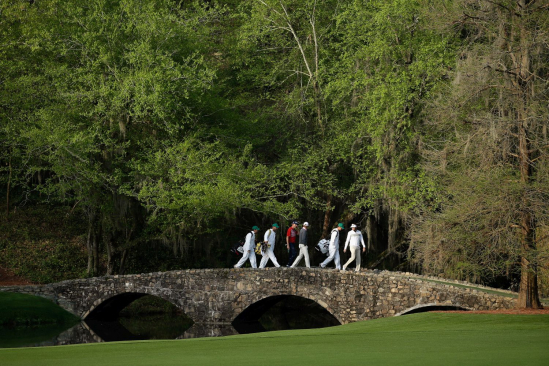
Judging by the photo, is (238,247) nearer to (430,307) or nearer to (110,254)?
(110,254)

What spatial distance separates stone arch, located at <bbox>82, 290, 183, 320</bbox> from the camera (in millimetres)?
31089

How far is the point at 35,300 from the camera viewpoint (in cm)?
3100

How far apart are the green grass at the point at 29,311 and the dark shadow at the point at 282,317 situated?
716cm

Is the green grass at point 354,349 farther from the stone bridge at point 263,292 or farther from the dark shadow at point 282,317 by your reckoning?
the dark shadow at point 282,317

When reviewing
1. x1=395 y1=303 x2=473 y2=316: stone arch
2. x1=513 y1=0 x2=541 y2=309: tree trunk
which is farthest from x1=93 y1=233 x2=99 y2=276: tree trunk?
x1=513 y1=0 x2=541 y2=309: tree trunk

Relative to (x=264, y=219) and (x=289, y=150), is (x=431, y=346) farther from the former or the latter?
(x=264, y=219)

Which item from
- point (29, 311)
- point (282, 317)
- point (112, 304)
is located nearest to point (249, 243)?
point (282, 317)

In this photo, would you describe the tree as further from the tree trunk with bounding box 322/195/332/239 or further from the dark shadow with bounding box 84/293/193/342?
the dark shadow with bounding box 84/293/193/342

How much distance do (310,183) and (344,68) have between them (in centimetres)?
510

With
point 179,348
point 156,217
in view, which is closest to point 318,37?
point 156,217

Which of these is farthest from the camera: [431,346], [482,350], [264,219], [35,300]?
[264,219]

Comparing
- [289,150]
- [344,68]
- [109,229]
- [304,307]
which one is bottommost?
[304,307]

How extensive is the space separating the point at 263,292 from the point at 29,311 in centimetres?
929

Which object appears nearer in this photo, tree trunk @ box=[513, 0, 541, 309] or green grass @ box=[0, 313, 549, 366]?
green grass @ box=[0, 313, 549, 366]
